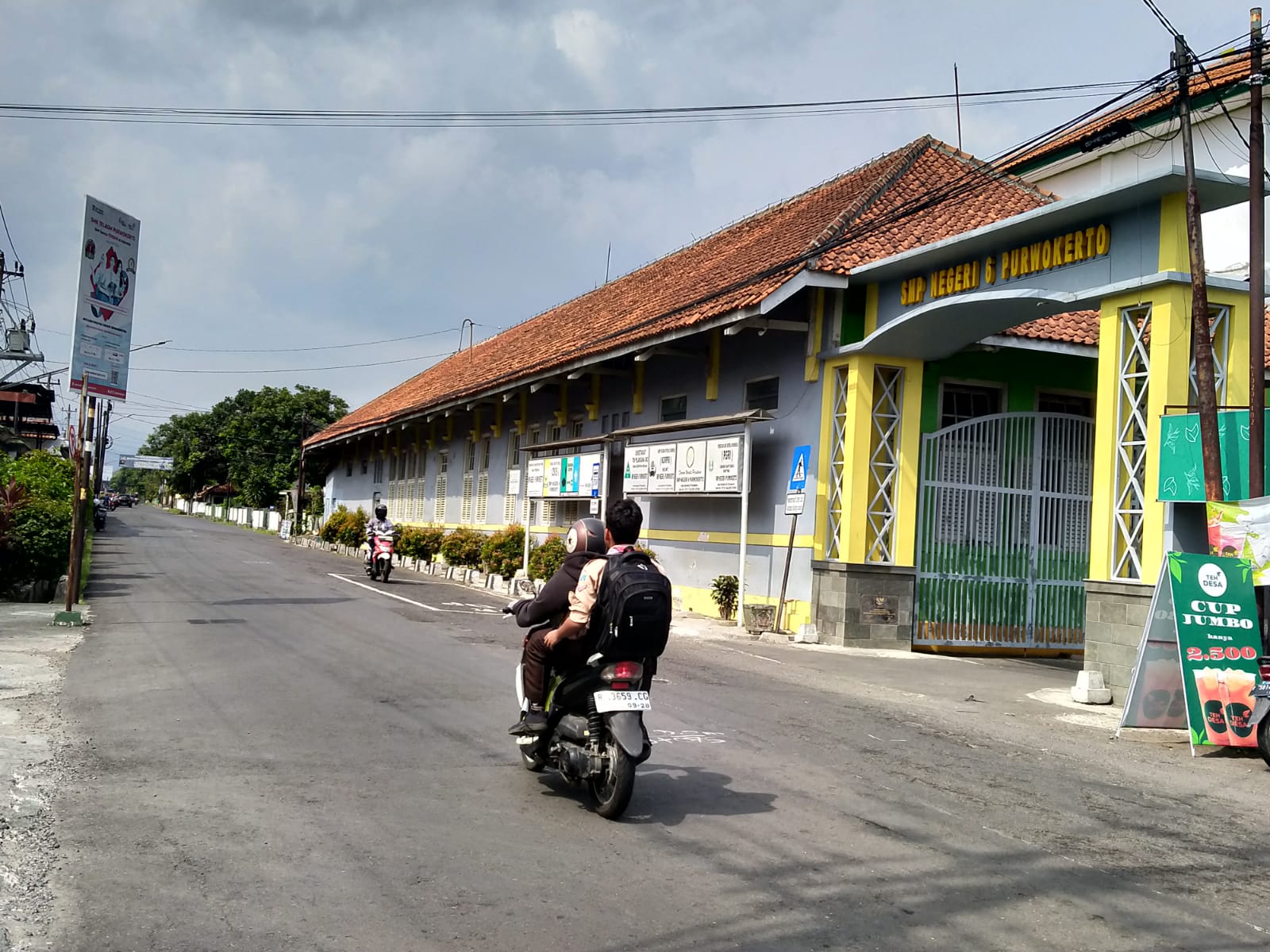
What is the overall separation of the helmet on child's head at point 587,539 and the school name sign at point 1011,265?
7601 mm

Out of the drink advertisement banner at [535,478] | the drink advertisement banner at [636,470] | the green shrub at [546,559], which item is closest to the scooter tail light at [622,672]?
the drink advertisement banner at [636,470]

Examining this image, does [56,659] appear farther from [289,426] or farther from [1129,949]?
[289,426]

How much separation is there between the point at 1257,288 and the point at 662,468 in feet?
31.7

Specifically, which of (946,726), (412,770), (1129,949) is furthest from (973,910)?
(946,726)

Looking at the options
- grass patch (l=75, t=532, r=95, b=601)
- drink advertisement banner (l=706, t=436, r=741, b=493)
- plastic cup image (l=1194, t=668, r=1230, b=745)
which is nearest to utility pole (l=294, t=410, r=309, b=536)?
grass patch (l=75, t=532, r=95, b=601)

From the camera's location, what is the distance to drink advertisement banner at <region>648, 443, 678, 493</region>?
18016 millimetres

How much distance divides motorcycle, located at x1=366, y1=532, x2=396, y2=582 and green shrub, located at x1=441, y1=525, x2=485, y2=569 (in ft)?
8.64

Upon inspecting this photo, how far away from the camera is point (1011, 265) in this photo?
12.6 meters

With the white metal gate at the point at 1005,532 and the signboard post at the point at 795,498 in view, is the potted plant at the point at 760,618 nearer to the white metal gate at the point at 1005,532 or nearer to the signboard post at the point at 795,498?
the signboard post at the point at 795,498

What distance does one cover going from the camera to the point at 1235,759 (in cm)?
859

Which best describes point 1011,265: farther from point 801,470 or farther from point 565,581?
point 565,581

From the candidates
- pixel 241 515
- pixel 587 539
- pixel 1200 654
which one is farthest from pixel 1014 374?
pixel 241 515

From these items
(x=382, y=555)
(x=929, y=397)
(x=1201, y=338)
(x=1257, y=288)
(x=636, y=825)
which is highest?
(x=1257, y=288)

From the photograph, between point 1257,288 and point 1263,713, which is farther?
point 1257,288
